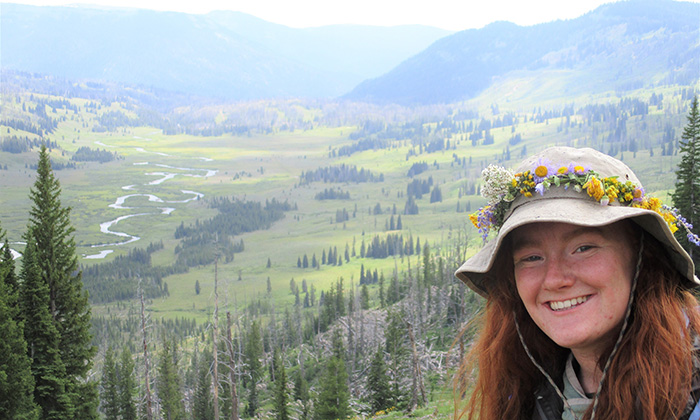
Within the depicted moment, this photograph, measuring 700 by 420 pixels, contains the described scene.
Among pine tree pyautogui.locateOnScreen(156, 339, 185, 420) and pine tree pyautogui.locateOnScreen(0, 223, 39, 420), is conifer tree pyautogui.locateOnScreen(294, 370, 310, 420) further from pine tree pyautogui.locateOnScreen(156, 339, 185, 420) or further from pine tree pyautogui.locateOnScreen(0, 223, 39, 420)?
pine tree pyautogui.locateOnScreen(0, 223, 39, 420)

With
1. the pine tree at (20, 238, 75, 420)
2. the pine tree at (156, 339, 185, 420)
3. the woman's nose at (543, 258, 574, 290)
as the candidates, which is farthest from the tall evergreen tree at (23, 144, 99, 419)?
the pine tree at (156, 339, 185, 420)

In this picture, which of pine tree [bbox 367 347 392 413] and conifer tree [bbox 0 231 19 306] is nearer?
conifer tree [bbox 0 231 19 306]

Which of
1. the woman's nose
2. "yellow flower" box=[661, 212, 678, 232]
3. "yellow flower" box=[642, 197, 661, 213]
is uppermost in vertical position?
"yellow flower" box=[642, 197, 661, 213]

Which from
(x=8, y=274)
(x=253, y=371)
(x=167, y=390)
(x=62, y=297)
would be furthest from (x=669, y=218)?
(x=253, y=371)

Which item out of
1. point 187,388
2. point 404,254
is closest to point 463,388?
point 187,388

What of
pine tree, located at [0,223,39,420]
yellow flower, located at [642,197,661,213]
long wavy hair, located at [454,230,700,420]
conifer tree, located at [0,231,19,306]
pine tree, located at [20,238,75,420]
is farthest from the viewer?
pine tree, located at [20,238,75,420]

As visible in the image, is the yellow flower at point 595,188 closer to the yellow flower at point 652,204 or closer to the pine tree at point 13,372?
the yellow flower at point 652,204

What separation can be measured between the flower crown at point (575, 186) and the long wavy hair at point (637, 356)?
0.57 feet

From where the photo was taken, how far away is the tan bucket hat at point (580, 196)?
2.37 m

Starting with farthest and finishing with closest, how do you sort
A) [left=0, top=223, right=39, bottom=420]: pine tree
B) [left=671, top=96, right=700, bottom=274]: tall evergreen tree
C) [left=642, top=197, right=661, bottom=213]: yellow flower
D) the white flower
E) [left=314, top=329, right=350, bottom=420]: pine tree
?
[left=314, top=329, right=350, bottom=420]: pine tree
[left=671, top=96, right=700, bottom=274]: tall evergreen tree
[left=0, top=223, right=39, bottom=420]: pine tree
the white flower
[left=642, top=197, right=661, bottom=213]: yellow flower

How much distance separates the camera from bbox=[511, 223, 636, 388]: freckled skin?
8.14 ft

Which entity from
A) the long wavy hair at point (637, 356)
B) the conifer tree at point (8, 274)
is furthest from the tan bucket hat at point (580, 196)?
the conifer tree at point (8, 274)

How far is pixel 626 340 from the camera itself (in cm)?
243

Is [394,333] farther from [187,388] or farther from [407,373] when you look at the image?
[187,388]
